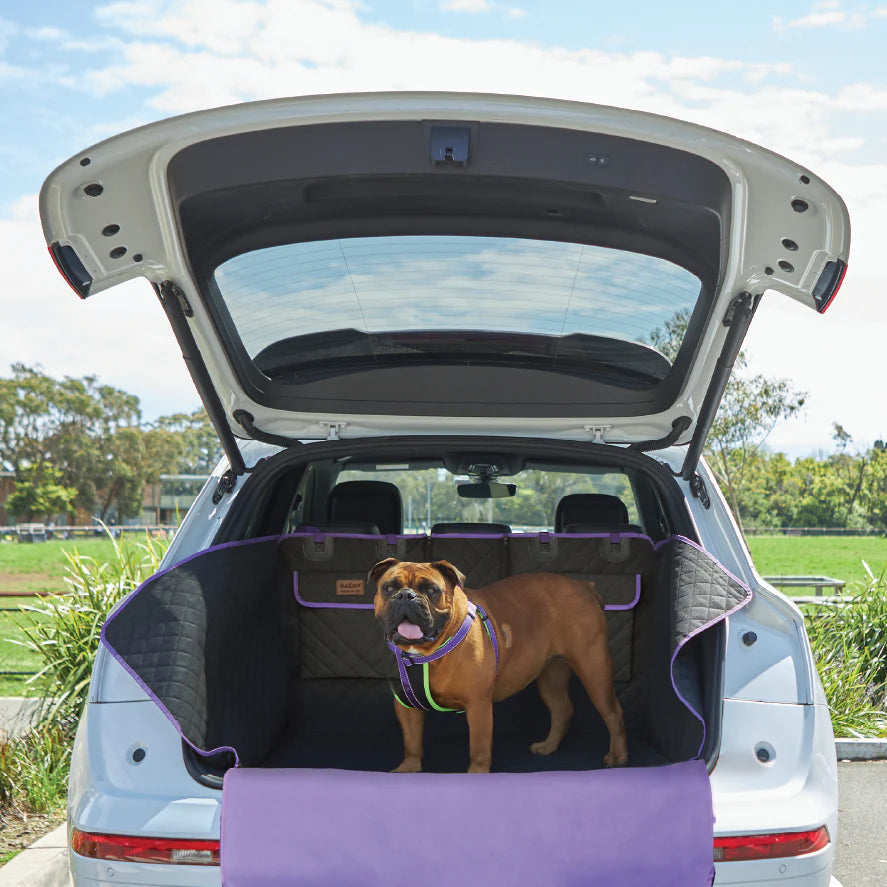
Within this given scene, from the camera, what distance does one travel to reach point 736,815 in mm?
1881

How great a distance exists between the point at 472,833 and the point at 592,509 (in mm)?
2269

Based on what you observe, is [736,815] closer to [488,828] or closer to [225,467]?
[488,828]

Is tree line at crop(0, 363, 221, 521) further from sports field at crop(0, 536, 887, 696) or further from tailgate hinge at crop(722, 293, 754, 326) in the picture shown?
tailgate hinge at crop(722, 293, 754, 326)

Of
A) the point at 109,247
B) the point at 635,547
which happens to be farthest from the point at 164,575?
the point at 635,547

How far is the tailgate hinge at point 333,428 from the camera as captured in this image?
3156 mm

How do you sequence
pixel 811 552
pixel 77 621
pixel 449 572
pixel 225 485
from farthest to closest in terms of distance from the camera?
pixel 811 552 < pixel 77 621 < pixel 225 485 < pixel 449 572

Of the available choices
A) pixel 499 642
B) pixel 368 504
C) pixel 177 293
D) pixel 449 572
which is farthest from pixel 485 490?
pixel 177 293

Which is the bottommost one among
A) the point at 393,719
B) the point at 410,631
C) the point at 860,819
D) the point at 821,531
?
the point at 821,531

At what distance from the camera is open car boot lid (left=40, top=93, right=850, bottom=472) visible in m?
1.96

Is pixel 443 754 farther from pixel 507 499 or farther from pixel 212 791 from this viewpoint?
pixel 507 499

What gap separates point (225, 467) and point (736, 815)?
1.92m

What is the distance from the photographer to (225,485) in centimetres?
292

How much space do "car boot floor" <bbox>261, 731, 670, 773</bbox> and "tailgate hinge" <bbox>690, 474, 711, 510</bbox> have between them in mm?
812

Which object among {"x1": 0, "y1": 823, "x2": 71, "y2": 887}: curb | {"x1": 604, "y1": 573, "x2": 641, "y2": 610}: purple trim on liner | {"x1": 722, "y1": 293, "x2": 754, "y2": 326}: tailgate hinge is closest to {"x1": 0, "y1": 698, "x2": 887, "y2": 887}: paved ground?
{"x1": 0, "y1": 823, "x2": 71, "y2": 887}: curb
